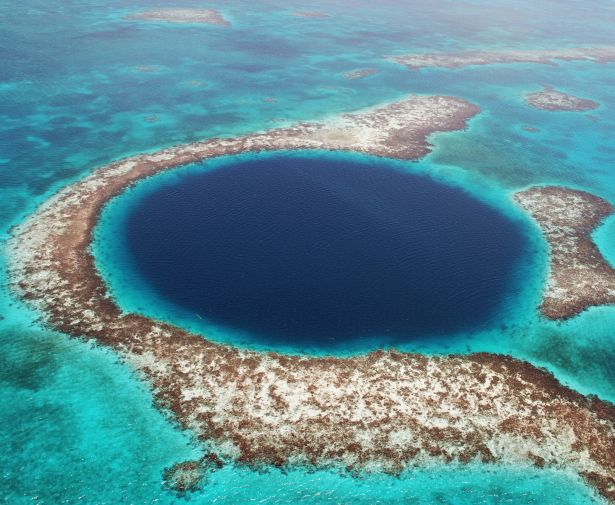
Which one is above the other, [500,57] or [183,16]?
[183,16]

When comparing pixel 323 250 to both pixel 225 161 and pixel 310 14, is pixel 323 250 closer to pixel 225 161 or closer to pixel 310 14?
pixel 225 161

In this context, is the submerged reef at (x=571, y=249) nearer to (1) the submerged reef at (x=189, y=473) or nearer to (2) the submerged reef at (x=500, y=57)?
(1) the submerged reef at (x=189, y=473)

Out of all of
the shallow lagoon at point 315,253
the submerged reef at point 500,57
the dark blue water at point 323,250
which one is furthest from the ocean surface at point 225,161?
the submerged reef at point 500,57

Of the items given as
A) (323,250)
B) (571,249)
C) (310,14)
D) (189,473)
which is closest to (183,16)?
(310,14)

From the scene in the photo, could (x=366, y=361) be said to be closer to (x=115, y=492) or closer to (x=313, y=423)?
(x=313, y=423)

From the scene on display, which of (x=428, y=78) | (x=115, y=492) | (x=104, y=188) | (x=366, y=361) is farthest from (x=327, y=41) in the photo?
(x=115, y=492)
